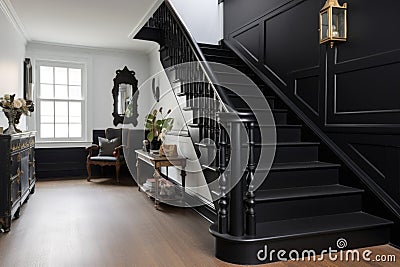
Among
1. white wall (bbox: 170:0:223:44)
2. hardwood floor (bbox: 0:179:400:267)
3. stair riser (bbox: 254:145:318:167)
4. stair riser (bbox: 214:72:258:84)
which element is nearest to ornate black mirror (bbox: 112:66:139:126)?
white wall (bbox: 170:0:223:44)

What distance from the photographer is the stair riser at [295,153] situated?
3180mm

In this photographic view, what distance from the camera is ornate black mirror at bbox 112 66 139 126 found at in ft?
23.5

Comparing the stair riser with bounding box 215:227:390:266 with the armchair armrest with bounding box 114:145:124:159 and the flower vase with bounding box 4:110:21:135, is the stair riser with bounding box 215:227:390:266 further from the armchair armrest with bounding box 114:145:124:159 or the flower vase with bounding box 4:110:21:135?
the armchair armrest with bounding box 114:145:124:159

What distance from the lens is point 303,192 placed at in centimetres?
277

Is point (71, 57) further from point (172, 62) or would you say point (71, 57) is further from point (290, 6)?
point (290, 6)

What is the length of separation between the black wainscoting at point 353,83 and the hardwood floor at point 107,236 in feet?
2.07

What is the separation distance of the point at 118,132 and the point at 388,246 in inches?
210

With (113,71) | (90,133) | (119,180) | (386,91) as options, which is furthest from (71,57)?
(386,91)

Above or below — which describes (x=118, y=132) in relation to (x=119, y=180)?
above

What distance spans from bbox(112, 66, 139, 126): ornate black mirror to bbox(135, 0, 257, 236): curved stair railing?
3.24 m

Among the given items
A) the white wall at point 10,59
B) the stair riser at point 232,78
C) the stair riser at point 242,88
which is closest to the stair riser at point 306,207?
the stair riser at point 242,88

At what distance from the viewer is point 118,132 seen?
22.4 ft

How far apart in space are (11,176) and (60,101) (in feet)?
12.5

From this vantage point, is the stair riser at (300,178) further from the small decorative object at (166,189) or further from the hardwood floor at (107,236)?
the small decorative object at (166,189)
